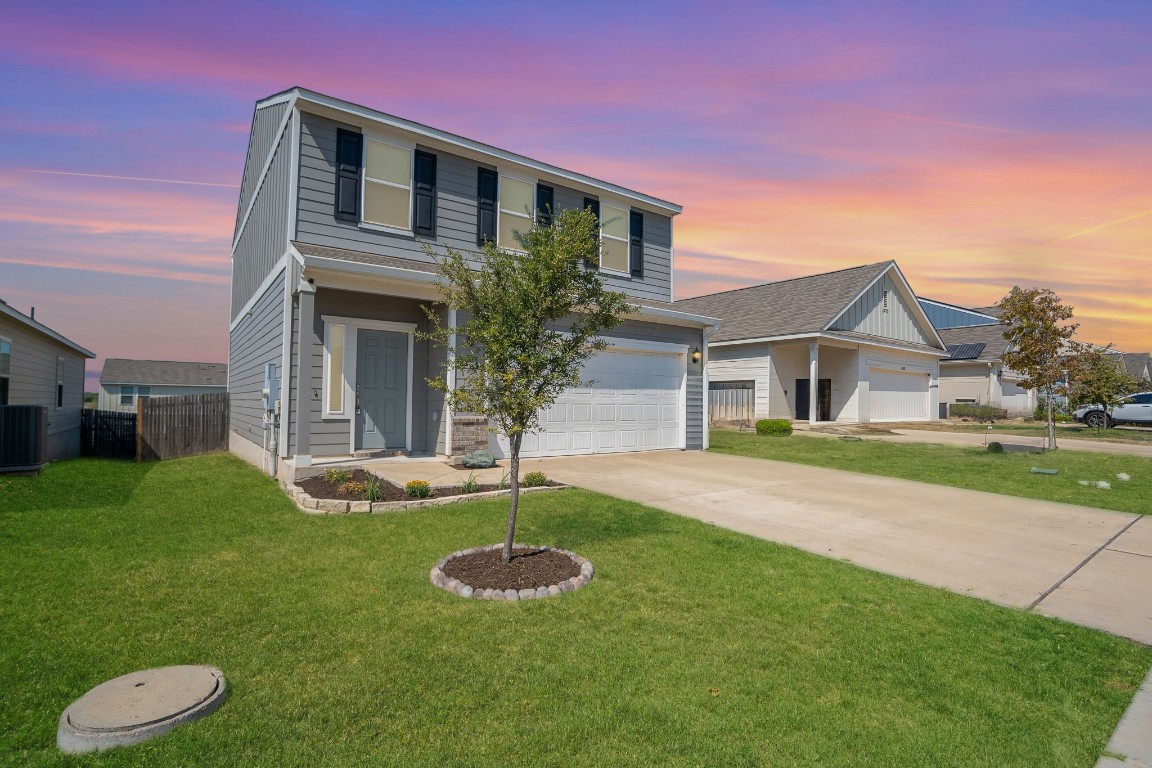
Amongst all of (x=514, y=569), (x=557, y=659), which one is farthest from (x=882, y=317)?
(x=557, y=659)

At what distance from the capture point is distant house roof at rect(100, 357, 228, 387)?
40.1 m

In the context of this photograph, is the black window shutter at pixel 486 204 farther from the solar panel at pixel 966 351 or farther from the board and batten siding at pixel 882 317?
the solar panel at pixel 966 351

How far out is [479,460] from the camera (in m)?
10.3

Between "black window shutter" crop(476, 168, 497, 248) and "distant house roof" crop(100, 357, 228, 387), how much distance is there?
111 feet

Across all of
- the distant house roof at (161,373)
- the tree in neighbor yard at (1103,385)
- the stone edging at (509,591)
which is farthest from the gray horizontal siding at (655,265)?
the distant house roof at (161,373)

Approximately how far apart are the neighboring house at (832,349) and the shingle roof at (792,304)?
0.04m

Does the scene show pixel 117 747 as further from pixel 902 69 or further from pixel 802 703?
pixel 902 69

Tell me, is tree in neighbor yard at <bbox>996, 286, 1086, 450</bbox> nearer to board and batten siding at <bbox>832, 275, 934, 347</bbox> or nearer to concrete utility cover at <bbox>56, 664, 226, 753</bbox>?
board and batten siding at <bbox>832, 275, 934, 347</bbox>

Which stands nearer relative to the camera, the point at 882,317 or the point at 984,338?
the point at 882,317

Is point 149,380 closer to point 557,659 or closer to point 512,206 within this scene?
point 512,206

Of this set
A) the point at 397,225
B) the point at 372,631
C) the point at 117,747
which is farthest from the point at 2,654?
the point at 397,225

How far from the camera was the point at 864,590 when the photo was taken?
191 inches

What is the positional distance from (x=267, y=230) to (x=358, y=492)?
7.48 m

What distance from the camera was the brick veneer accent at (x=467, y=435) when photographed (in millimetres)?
10586
